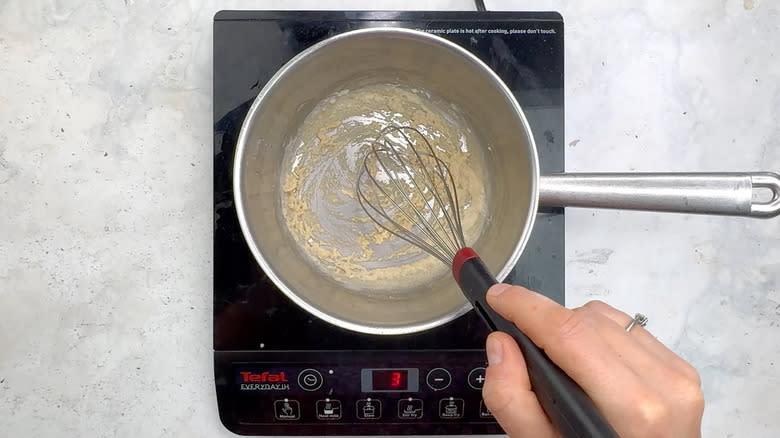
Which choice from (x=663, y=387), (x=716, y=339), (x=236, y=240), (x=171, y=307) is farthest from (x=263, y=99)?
(x=716, y=339)

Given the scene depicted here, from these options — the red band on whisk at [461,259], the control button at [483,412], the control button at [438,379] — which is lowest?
the control button at [483,412]

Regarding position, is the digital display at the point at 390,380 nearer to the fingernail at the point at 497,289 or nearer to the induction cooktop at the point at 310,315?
the induction cooktop at the point at 310,315

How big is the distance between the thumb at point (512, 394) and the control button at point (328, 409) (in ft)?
0.79

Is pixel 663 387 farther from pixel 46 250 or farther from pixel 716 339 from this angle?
pixel 46 250

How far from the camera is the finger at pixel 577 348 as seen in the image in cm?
35

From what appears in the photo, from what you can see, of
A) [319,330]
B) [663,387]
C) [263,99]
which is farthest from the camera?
[319,330]

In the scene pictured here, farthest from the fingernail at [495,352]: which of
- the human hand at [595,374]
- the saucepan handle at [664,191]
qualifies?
the saucepan handle at [664,191]

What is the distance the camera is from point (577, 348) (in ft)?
1.17

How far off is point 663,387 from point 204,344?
44cm

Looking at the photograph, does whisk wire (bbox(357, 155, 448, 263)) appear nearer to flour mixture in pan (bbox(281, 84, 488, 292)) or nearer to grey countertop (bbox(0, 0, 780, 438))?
flour mixture in pan (bbox(281, 84, 488, 292))

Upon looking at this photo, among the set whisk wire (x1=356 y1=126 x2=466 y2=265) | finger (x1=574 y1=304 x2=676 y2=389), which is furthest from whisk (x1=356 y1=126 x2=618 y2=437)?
finger (x1=574 y1=304 x2=676 y2=389)

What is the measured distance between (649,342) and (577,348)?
0.08 meters

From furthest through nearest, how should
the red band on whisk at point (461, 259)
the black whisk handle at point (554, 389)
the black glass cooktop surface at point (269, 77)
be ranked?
the black glass cooktop surface at point (269, 77), the red band on whisk at point (461, 259), the black whisk handle at point (554, 389)

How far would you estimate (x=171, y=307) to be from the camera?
60 centimetres
